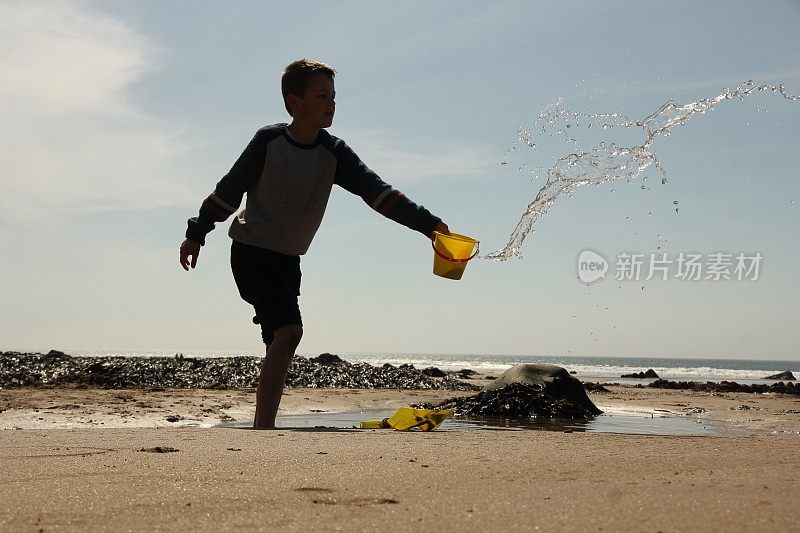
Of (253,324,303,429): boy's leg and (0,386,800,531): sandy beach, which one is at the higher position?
(253,324,303,429): boy's leg

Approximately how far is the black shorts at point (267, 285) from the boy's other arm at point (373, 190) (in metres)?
0.61

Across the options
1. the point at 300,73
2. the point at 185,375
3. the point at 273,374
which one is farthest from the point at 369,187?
the point at 185,375

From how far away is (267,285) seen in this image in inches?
189

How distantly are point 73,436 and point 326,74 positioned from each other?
→ 2.56 meters

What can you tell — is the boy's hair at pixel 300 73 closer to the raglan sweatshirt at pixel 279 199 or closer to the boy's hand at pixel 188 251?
the raglan sweatshirt at pixel 279 199

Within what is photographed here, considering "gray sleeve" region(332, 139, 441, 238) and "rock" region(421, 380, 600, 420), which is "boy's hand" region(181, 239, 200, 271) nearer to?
"gray sleeve" region(332, 139, 441, 238)

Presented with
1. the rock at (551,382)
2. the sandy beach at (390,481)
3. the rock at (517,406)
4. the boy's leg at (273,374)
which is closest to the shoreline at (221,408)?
the rock at (551,382)

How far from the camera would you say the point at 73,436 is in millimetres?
3865

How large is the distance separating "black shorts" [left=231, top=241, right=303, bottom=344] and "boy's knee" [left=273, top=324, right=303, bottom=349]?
32 mm

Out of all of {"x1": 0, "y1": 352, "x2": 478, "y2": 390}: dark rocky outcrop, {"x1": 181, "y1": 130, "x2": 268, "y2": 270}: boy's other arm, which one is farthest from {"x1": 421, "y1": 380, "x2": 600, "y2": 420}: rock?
{"x1": 0, "y1": 352, "x2": 478, "y2": 390}: dark rocky outcrop

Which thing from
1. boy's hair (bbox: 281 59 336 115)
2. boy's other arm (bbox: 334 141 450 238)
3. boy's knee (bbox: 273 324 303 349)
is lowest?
boy's knee (bbox: 273 324 303 349)

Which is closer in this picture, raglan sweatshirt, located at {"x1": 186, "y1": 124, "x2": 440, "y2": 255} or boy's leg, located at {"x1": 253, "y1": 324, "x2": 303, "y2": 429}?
boy's leg, located at {"x1": 253, "y1": 324, "x2": 303, "y2": 429}

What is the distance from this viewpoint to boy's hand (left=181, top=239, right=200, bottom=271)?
188 inches

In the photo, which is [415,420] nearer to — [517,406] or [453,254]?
[453,254]
